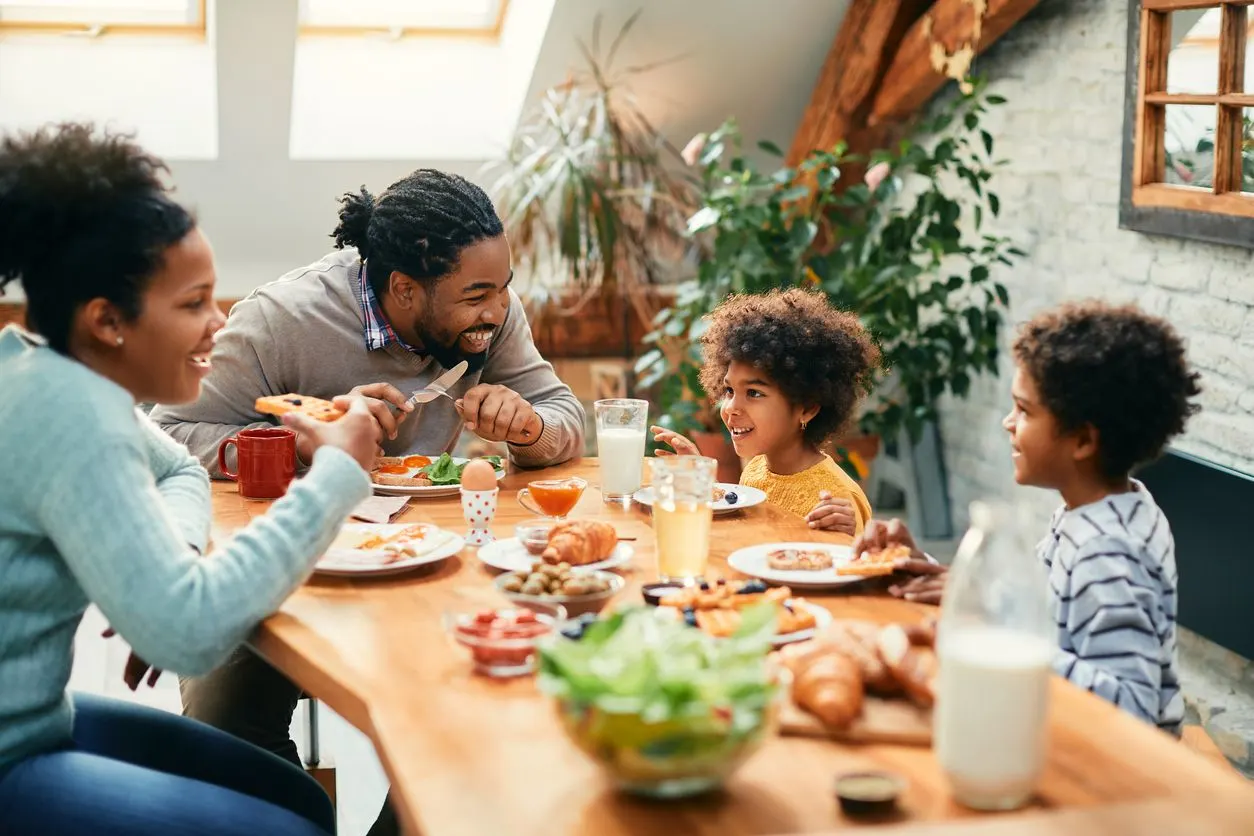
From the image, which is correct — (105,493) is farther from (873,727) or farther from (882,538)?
(882,538)

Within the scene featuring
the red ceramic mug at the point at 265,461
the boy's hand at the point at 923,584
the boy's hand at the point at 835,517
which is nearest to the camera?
the boy's hand at the point at 923,584

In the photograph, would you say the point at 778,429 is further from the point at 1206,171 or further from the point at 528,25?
the point at 528,25

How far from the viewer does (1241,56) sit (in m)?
2.97

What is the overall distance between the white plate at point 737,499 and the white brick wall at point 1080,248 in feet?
4.84

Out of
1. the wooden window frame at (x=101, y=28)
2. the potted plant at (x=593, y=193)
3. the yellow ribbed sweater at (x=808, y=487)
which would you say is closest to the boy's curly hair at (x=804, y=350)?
the yellow ribbed sweater at (x=808, y=487)

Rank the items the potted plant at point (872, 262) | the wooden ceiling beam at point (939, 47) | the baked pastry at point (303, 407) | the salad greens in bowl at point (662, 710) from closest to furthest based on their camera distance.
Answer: the salad greens in bowl at point (662, 710)
the baked pastry at point (303, 407)
the wooden ceiling beam at point (939, 47)
the potted plant at point (872, 262)

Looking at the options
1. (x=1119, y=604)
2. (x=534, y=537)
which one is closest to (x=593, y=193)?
(x=534, y=537)

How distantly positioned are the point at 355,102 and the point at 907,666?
3.65 meters

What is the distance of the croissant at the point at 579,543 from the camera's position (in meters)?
1.67

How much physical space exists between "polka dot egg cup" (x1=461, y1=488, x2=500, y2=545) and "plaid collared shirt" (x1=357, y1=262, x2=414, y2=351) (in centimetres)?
62

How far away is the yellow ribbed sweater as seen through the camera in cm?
236

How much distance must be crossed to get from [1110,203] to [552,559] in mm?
2430

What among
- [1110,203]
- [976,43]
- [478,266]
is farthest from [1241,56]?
[478,266]

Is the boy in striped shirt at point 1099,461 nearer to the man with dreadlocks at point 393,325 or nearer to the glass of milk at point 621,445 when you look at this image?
the glass of milk at point 621,445
